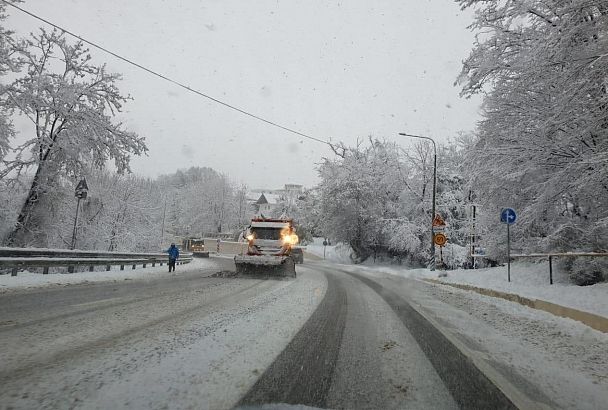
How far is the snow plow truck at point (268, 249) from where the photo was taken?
57.5ft

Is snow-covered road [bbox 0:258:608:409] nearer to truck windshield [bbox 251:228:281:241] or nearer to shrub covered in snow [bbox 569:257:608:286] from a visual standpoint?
shrub covered in snow [bbox 569:257:608:286]

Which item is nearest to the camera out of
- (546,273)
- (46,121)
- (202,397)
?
(202,397)

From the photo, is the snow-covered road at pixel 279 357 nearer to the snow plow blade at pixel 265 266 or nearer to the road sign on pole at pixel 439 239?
the snow plow blade at pixel 265 266

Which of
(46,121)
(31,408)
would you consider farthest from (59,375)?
(46,121)

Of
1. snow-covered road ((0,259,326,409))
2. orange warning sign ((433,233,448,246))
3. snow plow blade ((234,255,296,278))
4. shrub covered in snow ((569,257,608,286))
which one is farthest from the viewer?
orange warning sign ((433,233,448,246))

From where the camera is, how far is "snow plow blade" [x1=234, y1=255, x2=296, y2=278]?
17312mm

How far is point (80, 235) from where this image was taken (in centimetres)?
2814

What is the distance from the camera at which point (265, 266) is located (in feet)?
59.0

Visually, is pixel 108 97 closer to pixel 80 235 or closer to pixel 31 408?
pixel 80 235

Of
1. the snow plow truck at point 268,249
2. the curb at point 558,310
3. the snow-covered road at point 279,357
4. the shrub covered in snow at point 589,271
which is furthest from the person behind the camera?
the snow plow truck at point 268,249

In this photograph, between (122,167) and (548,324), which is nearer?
(548,324)

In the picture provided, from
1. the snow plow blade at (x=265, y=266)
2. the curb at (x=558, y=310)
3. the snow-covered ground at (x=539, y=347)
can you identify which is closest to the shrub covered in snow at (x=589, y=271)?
the snow-covered ground at (x=539, y=347)

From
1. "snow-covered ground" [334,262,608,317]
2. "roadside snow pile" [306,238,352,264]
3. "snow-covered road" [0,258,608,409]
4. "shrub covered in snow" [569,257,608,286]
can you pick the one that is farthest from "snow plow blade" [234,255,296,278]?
"roadside snow pile" [306,238,352,264]

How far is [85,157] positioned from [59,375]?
20.1m
